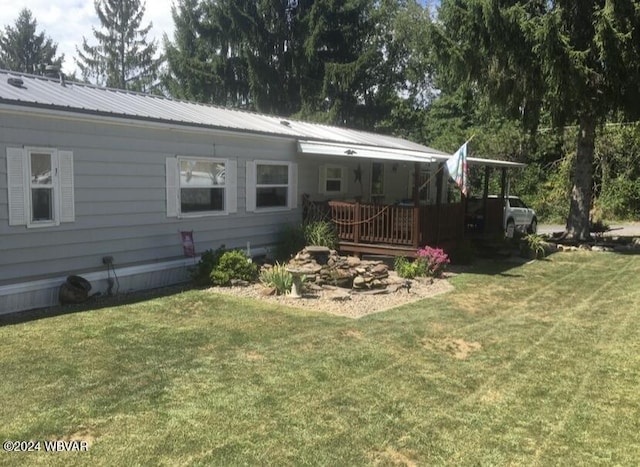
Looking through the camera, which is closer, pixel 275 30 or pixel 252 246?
pixel 252 246

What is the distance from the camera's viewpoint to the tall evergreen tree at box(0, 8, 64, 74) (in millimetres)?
55562

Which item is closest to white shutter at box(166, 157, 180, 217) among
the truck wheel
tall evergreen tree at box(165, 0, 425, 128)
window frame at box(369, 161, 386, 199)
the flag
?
the flag

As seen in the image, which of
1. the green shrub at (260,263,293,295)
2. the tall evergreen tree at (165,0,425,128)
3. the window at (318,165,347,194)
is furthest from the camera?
the tall evergreen tree at (165,0,425,128)

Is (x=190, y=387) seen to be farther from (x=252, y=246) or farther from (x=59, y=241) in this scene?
(x=252, y=246)

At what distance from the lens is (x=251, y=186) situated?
11.2 meters

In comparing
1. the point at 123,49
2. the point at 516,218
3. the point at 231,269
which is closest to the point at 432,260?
the point at 231,269

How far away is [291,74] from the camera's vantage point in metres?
33.4

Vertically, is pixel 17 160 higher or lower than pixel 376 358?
higher

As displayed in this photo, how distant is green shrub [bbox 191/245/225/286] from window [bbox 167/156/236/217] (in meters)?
0.89

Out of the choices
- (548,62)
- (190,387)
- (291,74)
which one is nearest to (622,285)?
(548,62)

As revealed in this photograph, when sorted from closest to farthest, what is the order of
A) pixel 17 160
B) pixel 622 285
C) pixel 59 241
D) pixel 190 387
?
pixel 190 387 < pixel 17 160 < pixel 59 241 < pixel 622 285

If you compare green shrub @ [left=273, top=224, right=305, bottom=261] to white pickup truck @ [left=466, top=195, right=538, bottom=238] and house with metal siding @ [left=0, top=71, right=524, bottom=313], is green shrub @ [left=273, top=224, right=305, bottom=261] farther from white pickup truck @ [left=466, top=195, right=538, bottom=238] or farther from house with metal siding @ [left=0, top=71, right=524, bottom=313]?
white pickup truck @ [left=466, top=195, right=538, bottom=238]

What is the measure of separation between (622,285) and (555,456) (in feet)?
26.1

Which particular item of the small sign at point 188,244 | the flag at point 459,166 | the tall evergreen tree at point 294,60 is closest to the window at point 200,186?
the small sign at point 188,244
